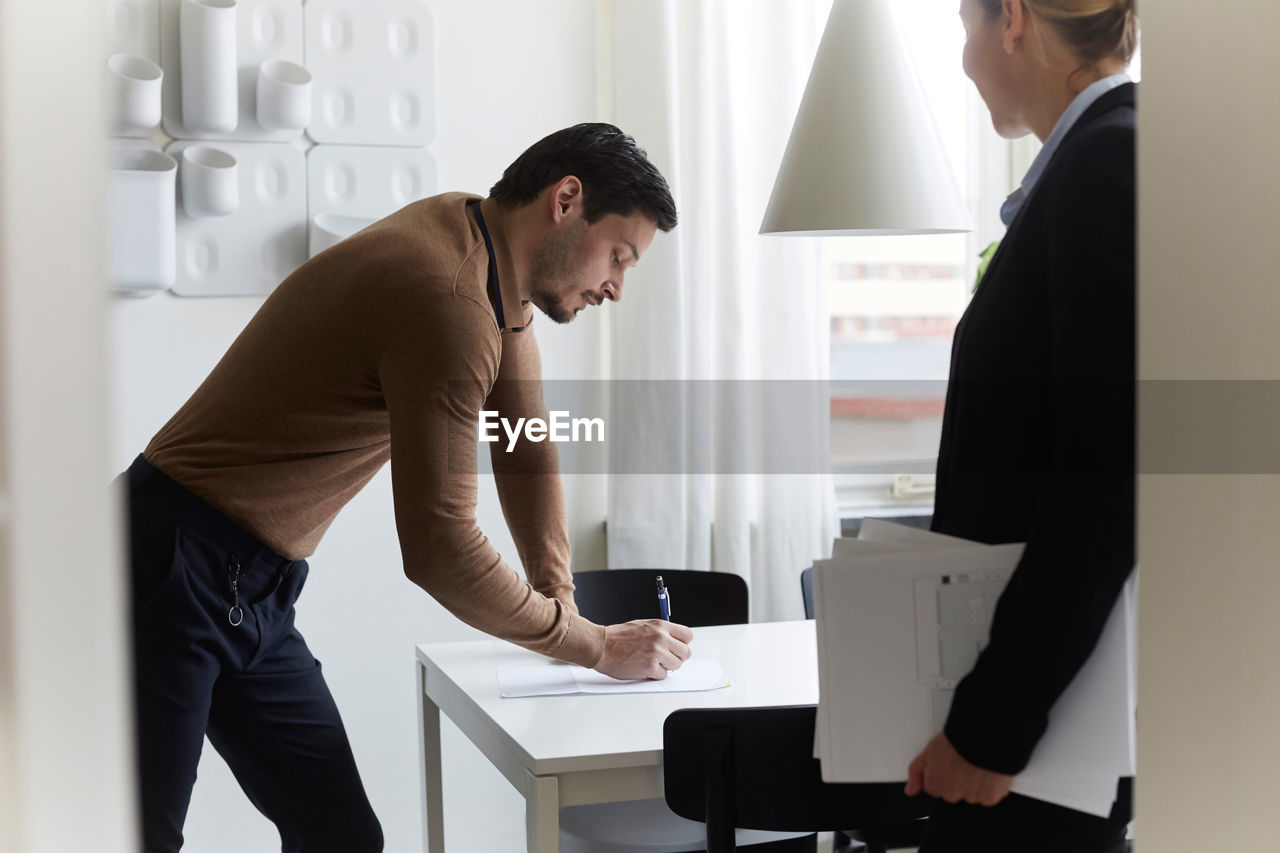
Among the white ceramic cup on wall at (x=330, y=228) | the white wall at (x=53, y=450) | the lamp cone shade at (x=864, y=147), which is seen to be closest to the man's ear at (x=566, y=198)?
the lamp cone shade at (x=864, y=147)

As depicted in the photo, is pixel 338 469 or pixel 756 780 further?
pixel 338 469

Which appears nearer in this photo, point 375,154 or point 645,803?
point 645,803

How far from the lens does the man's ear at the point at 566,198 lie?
1775mm

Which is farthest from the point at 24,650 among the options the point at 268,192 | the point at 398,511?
the point at 268,192

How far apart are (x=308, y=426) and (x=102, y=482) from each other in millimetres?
1179

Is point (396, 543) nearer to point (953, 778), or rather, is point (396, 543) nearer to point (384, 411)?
point (384, 411)

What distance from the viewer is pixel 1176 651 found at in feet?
2.45

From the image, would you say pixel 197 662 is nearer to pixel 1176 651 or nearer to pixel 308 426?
Result: pixel 308 426

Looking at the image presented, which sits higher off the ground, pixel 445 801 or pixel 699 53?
pixel 699 53

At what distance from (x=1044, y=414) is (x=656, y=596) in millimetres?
1469

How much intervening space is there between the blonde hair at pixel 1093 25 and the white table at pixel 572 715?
0.94 meters

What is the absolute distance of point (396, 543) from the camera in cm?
278

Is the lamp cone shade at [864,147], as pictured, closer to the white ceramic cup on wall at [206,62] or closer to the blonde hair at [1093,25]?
the blonde hair at [1093,25]

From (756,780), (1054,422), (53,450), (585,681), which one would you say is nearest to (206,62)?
(585,681)
